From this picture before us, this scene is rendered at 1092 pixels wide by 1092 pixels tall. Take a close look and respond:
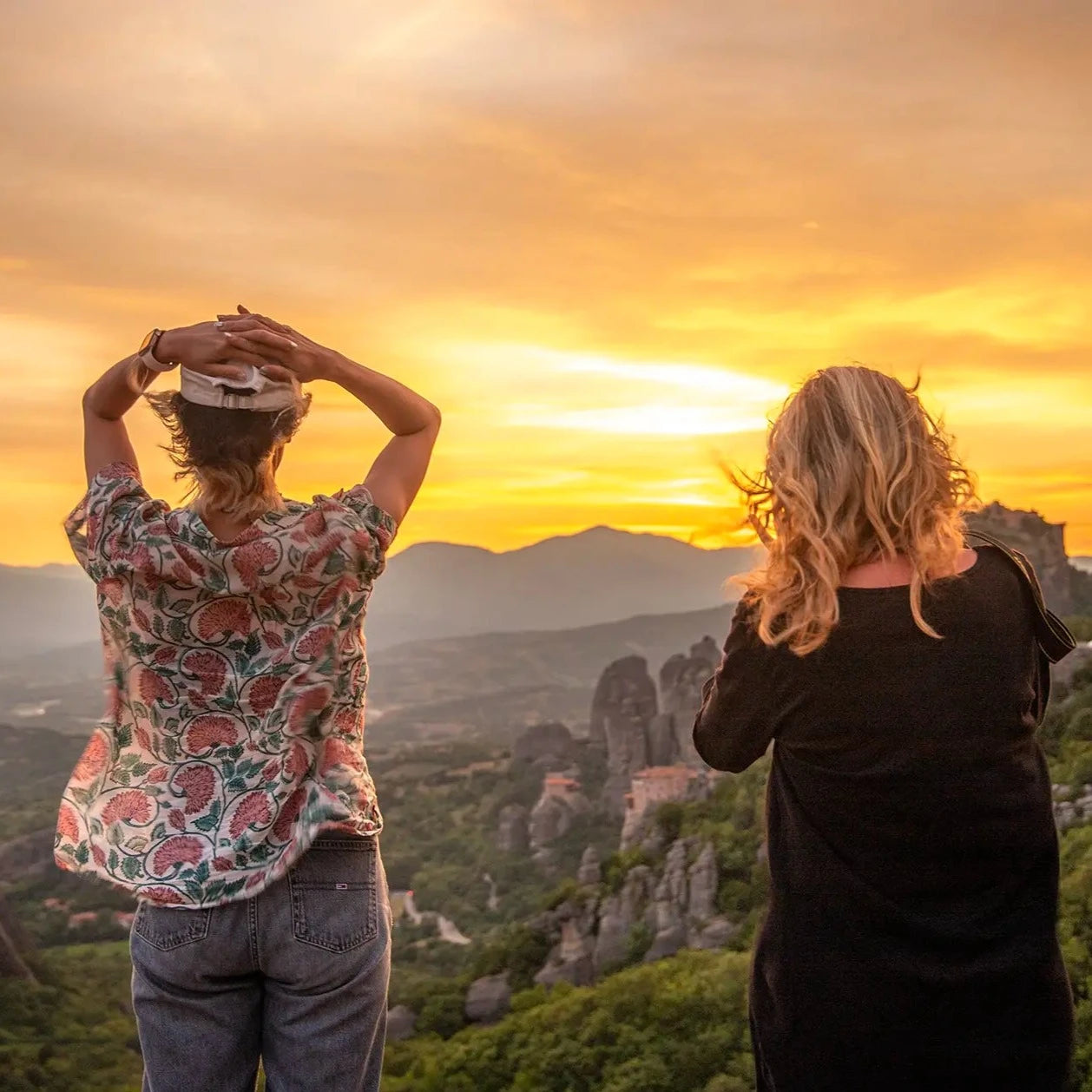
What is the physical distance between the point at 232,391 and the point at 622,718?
45.8 meters

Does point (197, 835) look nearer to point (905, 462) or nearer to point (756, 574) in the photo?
point (756, 574)

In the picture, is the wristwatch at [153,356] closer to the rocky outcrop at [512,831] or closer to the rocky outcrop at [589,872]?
the rocky outcrop at [589,872]

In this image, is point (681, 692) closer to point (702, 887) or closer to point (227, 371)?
point (702, 887)

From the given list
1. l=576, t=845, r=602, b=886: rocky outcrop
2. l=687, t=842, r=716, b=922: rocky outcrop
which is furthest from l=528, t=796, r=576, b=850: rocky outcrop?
l=687, t=842, r=716, b=922: rocky outcrop

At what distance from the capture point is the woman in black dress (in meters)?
1.91

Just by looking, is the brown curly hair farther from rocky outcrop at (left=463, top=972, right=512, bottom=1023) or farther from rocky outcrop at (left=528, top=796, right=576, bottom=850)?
rocky outcrop at (left=528, top=796, right=576, bottom=850)

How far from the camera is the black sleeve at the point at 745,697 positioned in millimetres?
1963

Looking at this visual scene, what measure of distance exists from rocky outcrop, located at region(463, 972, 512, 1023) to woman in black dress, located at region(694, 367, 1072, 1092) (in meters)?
15.8

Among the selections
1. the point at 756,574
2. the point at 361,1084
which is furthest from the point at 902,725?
the point at 361,1084


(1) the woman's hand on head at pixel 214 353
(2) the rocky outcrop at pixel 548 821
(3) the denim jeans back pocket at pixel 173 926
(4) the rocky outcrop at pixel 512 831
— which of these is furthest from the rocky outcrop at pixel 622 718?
(1) the woman's hand on head at pixel 214 353

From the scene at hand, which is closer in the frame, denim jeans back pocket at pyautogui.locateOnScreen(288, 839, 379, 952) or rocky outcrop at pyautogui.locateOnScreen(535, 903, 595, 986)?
denim jeans back pocket at pyautogui.locateOnScreen(288, 839, 379, 952)

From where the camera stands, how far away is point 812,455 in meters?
1.94

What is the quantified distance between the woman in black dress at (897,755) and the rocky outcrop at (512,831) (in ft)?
121

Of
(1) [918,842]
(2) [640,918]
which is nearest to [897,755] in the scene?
(1) [918,842]
